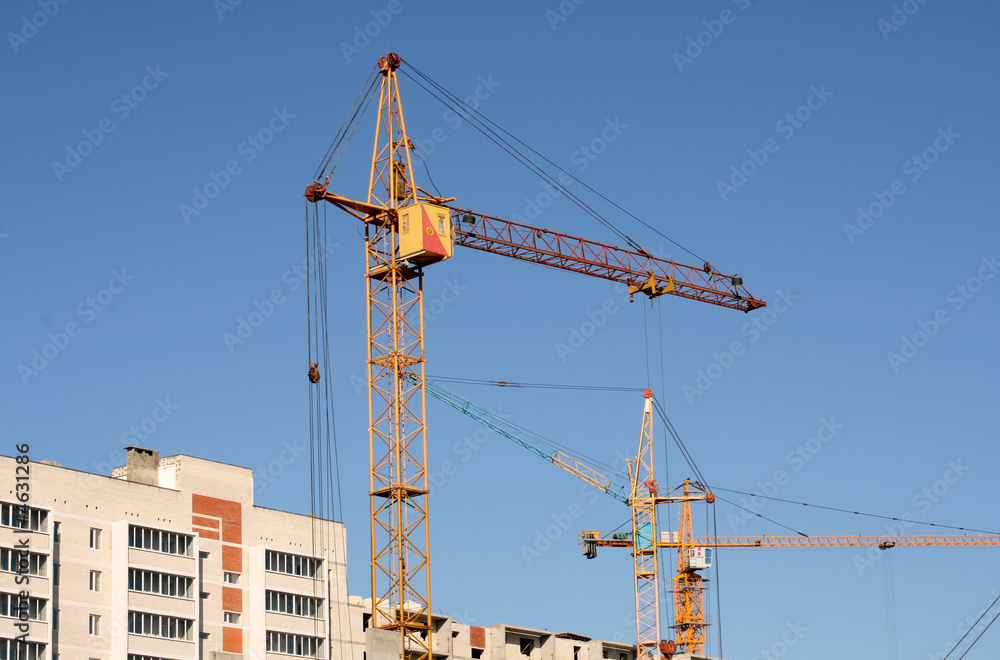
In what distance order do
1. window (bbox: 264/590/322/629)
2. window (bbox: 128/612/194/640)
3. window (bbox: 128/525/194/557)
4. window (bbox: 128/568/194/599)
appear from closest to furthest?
window (bbox: 128/612/194/640), window (bbox: 128/568/194/599), window (bbox: 128/525/194/557), window (bbox: 264/590/322/629)

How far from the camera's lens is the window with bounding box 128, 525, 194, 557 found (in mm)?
107500

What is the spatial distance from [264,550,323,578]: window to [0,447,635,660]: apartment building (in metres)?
0.09

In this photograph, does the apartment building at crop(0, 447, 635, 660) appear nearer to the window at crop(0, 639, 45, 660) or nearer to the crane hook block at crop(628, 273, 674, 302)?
the window at crop(0, 639, 45, 660)

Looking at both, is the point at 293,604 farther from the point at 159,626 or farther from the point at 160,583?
the point at 159,626

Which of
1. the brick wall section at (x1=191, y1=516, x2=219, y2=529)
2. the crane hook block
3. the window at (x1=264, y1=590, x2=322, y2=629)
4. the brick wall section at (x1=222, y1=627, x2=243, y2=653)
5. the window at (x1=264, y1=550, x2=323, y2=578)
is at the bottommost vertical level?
the brick wall section at (x1=222, y1=627, x2=243, y2=653)

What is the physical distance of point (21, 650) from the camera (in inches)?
3844

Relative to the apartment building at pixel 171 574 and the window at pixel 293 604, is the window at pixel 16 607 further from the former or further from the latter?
the window at pixel 293 604

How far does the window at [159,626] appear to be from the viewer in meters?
106

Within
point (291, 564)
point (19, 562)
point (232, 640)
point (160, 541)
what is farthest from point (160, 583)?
point (291, 564)

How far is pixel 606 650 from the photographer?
469 ft

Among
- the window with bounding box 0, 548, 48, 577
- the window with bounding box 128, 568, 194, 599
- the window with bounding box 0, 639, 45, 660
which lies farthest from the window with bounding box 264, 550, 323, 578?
the window with bounding box 0, 639, 45, 660

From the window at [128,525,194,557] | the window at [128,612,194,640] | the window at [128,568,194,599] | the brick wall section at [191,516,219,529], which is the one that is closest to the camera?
the window at [128,612,194,640]

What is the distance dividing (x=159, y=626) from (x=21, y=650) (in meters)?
11.7

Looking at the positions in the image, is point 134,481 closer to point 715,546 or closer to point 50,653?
point 50,653
